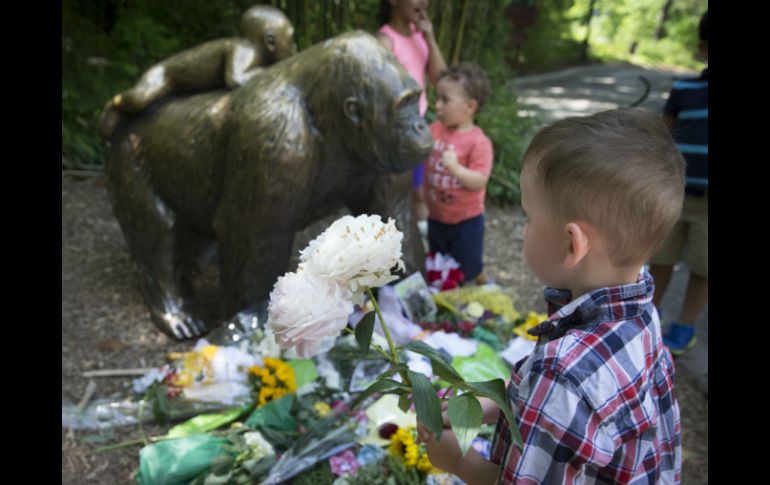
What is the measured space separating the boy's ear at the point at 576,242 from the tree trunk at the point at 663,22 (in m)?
18.6

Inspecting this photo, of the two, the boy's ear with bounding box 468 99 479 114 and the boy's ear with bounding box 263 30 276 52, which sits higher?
the boy's ear with bounding box 263 30 276 52

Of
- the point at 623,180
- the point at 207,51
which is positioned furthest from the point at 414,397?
the point at 207,51

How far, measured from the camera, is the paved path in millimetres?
8047

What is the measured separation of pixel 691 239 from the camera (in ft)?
10.2

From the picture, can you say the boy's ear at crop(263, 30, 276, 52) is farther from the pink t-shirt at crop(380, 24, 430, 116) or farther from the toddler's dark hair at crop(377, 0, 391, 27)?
the toddler's dark hair at crop(377, 0, 391, 27)

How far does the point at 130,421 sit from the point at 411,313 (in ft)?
4.38

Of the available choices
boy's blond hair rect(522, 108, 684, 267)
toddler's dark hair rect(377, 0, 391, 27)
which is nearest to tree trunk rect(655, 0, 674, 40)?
toddler's dark hair rect(377, 0, 391, 27)

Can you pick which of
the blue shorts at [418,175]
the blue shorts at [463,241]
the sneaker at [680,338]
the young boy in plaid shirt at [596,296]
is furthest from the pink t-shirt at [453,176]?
the young boy in plaid shirt at [596,296]

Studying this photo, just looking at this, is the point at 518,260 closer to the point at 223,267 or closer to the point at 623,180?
the point at 223,267

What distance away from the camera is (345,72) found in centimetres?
240

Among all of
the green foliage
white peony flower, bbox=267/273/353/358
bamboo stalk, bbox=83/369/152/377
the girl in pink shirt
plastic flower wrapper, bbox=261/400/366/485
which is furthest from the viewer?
the green foliage

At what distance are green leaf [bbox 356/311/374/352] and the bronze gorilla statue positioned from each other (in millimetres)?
1394

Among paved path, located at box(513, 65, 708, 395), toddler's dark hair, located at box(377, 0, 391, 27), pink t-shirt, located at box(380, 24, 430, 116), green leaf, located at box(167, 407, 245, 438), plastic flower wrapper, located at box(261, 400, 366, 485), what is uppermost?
toddler's dark hair, located at box(377, 0, 391, 27)

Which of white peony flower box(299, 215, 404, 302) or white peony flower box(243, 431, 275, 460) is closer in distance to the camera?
white peony flower box(299, 215, 404, 302)
